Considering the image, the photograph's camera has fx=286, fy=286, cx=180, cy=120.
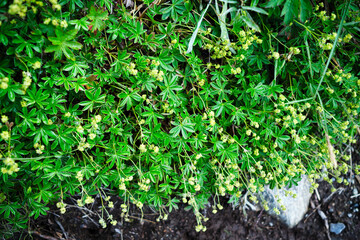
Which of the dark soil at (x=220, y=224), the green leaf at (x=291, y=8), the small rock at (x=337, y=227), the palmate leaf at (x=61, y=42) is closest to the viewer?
the palmate leaf at (x=61, y=42)

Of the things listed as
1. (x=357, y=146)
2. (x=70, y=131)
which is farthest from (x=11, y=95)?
(x=357, y=146)

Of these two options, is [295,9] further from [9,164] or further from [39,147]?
[9,164]

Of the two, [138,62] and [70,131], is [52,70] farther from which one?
[138,62]

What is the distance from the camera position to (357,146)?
3.44m

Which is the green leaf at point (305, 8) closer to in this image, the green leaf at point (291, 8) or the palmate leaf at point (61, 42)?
the green leaf at point (291, 8)

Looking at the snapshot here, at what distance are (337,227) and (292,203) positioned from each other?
719 millimetres

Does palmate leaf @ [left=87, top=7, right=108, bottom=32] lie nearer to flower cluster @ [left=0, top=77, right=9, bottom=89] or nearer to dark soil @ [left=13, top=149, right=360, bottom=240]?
flower cluster @ [left=0, top=77, right=9, bottom=89]

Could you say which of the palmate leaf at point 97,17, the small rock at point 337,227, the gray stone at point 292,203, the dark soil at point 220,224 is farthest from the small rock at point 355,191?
the palmate leaf at point 97,17

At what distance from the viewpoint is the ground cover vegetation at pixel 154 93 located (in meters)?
1.85

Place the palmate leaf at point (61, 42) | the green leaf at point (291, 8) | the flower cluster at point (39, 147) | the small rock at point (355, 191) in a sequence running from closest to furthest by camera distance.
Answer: the palmate leaf at point (61, 42) < the flower cluster at point (39, 147) < the green leaf at point (291, 8) < the small rock at point (355, 191)

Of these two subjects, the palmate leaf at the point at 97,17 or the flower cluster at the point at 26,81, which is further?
the palmate leaf at the point at 97,17

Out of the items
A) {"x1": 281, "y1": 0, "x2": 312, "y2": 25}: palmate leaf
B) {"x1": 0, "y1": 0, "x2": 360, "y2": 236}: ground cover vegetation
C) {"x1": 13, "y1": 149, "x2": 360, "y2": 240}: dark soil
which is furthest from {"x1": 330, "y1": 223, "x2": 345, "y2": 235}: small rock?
{"x1": 281, "y1": 0, "x2": 312, "y2": 25}: palmate leaf

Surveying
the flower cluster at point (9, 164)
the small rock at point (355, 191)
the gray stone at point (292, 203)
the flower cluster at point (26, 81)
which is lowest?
the small rock at point (355, 191)

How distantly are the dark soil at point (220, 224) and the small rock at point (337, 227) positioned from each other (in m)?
0.04
